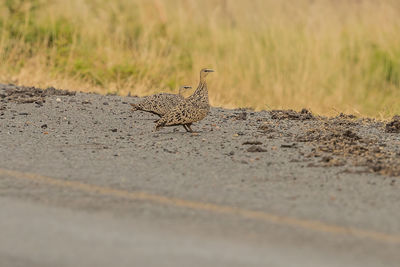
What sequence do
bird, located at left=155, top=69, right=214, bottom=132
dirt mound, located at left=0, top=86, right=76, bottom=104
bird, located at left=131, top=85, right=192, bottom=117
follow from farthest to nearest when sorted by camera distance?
dirt mound, located at left=0, top=86, right=76, bottom=104, bird, located at left=131, top=85, right=192, bottom=117, bird, located at left=155, top=69, right=214, bottom=132

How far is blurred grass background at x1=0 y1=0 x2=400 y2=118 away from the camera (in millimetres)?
15312

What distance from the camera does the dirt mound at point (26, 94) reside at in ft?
39.3

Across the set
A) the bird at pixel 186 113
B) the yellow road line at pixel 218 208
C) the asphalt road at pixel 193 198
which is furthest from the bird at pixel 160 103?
the yellow road line at pixel 218 208

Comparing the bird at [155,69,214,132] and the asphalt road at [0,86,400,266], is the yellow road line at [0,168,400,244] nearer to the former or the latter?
the asphalt road at [0,86,400,266]

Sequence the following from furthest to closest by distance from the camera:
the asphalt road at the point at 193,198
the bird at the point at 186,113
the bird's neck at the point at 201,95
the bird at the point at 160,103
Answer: the bird at the point at 160,103 → the bird's neck at the point at 201,95 → the bird at the point at 186,113 → the asphalt road at the point at 193,198

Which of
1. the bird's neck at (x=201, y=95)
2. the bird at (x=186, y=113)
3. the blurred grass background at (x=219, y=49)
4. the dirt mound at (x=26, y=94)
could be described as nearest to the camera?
the bird at (x=186, y=113)

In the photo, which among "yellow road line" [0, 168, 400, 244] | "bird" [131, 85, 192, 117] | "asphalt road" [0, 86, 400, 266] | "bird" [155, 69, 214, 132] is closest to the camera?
"asphalt road" [0, 86, 400, 266]

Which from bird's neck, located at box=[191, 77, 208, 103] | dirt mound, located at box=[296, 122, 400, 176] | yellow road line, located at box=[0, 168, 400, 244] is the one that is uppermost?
bird's neck, located at box=[191, 77, 208, 103]

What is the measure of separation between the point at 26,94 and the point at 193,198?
6262mm

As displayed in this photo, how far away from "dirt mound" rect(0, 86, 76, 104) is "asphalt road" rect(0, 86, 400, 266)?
5.30 ft

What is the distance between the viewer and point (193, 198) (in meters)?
6.68

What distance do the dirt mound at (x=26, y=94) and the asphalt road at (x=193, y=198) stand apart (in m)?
1.61

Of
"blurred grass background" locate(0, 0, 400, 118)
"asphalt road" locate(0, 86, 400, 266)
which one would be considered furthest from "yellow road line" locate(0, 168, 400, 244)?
"blurred grass background" locate(0, 0, 400, 118)

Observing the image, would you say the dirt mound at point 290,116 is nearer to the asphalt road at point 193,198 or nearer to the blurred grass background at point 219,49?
the asphalt road at point 193,198
